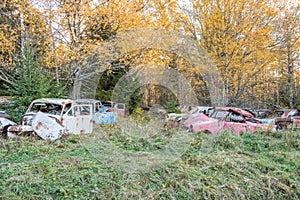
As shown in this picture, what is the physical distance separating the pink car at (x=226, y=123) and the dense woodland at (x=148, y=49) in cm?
425

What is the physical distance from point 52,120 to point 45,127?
30 cm

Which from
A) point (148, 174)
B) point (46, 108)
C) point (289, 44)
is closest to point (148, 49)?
point (46, 108)

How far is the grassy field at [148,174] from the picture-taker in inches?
157

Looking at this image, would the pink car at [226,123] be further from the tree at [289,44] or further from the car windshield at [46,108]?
the tree at [289,44]

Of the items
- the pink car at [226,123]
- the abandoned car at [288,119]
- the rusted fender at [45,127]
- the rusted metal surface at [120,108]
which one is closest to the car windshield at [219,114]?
the pink car at [226,123]

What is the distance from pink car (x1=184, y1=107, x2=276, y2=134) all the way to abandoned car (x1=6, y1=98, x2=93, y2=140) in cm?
384

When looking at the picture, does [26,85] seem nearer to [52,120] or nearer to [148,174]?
[52,120]

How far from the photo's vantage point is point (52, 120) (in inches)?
284

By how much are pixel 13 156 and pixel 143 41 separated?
7.32 m

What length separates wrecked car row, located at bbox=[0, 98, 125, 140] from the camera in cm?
703

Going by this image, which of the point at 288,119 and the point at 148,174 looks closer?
the point at 148,174

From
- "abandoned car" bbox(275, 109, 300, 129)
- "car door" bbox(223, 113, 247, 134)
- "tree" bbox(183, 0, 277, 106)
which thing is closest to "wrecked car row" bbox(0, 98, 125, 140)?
"car door" bbox(223, 113, 247, 134)

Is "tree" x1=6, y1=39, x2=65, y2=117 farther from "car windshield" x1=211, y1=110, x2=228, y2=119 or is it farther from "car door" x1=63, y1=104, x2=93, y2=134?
"car windshield" x1=211, y1=110, x2=228, y2=119

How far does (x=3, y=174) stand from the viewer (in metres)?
4.23
